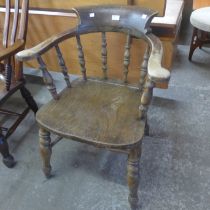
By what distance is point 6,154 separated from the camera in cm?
133

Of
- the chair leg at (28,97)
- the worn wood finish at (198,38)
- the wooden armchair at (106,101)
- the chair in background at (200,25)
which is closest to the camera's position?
the wooden armchair at (106,101)

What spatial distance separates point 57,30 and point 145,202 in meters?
1.17

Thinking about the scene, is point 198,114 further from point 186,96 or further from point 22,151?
point 22,151

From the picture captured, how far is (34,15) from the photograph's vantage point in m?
1.57

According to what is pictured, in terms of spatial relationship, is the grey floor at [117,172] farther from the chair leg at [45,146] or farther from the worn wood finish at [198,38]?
the worn wood finish at [198,38]

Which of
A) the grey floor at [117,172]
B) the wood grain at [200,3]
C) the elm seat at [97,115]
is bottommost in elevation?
the grey floor at [117,172]

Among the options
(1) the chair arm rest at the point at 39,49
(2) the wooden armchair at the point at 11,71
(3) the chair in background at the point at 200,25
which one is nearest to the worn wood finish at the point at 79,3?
(2) the wooden armchair at the point at 11,71

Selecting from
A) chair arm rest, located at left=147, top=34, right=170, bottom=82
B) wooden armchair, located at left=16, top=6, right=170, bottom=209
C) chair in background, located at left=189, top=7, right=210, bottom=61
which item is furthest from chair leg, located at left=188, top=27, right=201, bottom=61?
chair arm rest, located at left=147, top=34, right=170, bottom=82

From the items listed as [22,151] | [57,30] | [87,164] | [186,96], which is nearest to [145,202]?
[87,164]

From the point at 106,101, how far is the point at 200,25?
4.58 feet

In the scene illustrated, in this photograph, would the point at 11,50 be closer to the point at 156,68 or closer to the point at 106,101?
the point at 106,101

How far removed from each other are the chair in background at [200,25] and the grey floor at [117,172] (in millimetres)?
754

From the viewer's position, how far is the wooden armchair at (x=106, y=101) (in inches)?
37.6

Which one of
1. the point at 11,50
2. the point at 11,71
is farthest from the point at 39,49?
the point at 11,71
